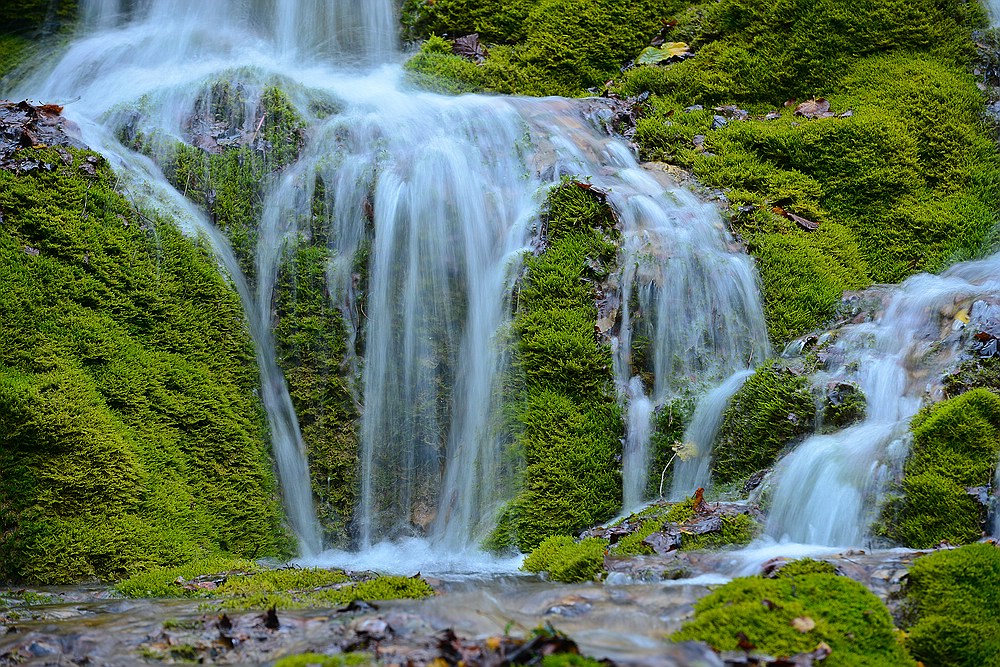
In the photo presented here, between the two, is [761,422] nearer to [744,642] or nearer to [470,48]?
[744,642]

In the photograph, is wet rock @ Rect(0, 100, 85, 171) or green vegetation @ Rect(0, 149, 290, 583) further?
wet rock @ Rect(0, 100, 85, 171)

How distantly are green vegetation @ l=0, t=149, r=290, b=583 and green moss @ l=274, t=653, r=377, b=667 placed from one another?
3.01 metres

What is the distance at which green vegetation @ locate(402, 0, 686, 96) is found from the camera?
9.88 meters

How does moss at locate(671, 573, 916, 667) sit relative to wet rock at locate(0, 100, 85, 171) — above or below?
below

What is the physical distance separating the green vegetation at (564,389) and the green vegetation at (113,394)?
1.86 m

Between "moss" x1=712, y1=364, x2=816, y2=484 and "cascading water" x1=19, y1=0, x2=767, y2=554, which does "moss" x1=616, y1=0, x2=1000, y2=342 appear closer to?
"cascading water" x1=19, y1=0, x2=767, y2=554

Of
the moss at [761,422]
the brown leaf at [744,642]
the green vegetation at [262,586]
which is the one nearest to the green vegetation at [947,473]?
the moss at [761,422]

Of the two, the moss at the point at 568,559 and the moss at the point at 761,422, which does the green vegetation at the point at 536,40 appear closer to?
the moss at the point at 761,422

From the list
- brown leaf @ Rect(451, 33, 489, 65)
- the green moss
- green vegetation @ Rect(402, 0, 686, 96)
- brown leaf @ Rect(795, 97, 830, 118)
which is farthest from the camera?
brown leaf @ Rect(451, 33, 489, 65)

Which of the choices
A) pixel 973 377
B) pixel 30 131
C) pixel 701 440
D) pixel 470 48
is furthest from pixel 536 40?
pixel 973 377

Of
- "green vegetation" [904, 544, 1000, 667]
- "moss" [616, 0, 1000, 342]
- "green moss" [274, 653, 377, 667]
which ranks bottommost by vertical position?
"green vegetation" [904, 544, 1000, 667]

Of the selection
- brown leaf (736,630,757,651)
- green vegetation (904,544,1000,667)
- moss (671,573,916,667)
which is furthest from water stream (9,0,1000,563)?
brown leaf (736,630,757,651)

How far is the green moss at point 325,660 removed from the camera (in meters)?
3.15

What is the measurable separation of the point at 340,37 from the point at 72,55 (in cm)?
289
